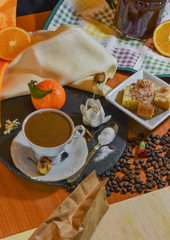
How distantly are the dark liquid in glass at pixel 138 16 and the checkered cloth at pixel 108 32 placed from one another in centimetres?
5

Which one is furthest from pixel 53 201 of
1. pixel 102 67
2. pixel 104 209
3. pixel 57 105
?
pixel 102 67

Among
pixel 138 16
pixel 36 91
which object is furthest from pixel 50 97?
pixel 138 16

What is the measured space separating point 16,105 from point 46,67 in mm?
227

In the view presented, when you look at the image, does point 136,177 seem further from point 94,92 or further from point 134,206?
point 94,92

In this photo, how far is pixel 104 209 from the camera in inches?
40.3

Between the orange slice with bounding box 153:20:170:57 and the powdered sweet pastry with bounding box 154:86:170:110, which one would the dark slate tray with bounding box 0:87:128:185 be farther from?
the orange slice with bounding box 153:20:170:57

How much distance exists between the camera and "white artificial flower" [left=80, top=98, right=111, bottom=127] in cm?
124

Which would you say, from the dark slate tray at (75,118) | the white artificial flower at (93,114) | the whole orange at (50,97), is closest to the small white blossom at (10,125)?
the dark slate tray at (75,118)

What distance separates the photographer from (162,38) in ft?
5.35

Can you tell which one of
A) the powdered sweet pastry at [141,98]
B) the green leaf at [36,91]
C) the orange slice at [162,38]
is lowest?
the powdered sweet pastry at [141,98]

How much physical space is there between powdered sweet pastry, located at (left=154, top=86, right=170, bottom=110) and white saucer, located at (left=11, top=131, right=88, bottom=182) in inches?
15.5

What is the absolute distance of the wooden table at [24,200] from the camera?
1.01m

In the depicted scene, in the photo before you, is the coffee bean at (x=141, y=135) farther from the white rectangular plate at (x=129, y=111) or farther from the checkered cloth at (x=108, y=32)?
the checkered cloth at (x=108, y=32)

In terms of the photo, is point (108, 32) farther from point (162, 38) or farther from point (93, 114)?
point (93, 114)
